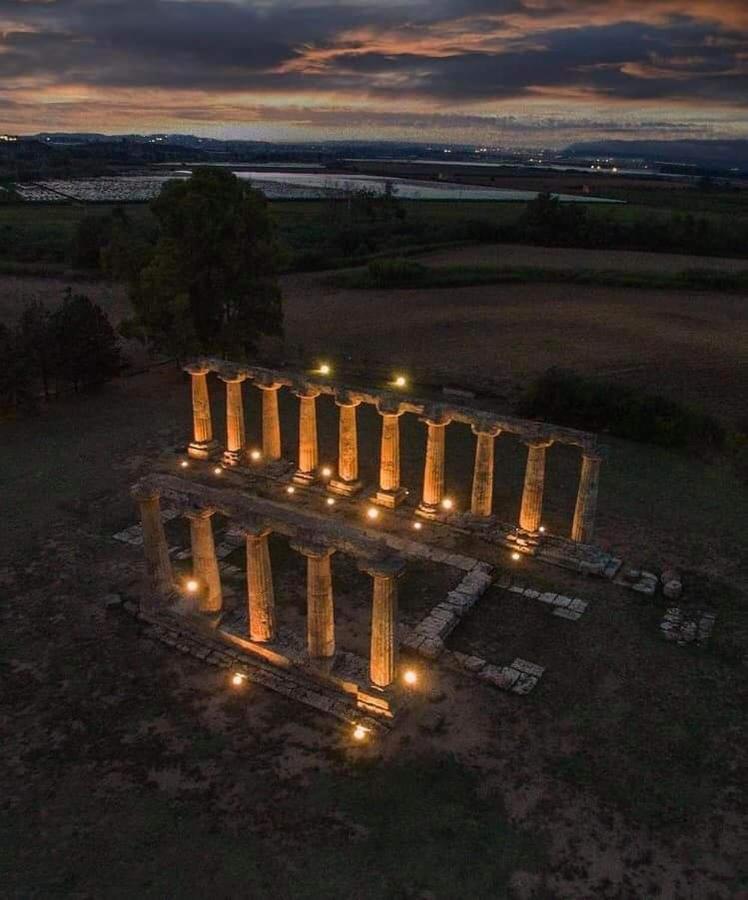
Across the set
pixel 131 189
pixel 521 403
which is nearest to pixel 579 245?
pixel 521 403

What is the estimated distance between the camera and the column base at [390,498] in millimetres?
24016

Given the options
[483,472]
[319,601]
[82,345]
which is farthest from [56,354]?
[319,601]

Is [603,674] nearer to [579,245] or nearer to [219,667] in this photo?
[219,667]

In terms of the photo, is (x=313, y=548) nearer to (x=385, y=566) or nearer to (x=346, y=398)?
(x=385, y=566)

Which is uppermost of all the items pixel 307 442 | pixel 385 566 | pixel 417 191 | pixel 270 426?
pixel 417 191

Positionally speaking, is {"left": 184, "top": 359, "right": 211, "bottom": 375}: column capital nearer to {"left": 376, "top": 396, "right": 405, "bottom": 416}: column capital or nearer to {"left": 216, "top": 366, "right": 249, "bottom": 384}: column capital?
{"left": 216, "top": 366, "right": 249, "bottom": 384}: column capital

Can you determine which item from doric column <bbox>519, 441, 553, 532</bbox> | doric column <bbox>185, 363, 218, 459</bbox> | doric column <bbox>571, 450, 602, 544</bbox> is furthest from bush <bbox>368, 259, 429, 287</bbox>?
doric column <bbox>571, 450, 602, 544</bbox>

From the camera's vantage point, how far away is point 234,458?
→ 88.6 ft

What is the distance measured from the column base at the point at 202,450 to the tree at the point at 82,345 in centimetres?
1036

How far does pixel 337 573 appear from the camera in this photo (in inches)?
822

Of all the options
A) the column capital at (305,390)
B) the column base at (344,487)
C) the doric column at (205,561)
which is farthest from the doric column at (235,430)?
the doric column at (205,561)

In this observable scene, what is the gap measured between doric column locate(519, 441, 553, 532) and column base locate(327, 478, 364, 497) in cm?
604

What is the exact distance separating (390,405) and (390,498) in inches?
134

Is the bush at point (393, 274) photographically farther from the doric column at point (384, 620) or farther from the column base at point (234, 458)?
the doric column at point (384, 620)
